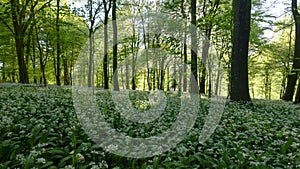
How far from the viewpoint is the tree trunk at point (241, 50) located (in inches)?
377

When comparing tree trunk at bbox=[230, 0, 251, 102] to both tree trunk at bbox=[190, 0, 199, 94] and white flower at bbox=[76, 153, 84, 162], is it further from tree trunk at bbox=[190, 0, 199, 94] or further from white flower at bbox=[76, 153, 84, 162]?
white flower at bbox=[76, 153, 84, 162]

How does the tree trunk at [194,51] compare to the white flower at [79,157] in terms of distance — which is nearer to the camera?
the white flower at [79,157]

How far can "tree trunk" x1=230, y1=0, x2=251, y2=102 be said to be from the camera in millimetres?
9586

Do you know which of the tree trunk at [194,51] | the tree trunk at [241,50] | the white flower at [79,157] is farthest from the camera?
the tree trunk at [194,51]

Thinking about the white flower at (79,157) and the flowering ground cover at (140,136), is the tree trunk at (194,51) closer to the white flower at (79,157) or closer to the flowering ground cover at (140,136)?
the flowering ground cover at (140,136)

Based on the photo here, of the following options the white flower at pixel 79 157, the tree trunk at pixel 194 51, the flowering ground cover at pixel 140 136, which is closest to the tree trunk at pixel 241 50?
the tree trunk at pixel 194 51

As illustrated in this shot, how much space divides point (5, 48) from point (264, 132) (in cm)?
2778

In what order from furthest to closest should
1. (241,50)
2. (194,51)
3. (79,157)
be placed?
(194,51) < (241,50) < (79,157)

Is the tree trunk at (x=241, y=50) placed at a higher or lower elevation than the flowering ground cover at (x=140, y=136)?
higher

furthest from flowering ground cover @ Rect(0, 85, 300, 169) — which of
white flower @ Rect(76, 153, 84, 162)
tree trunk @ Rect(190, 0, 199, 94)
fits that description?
tree trunk @ Rect(190, 0, 199, 94)

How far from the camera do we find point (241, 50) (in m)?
9.66

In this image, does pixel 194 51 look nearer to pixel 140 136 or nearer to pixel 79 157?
pixel 140 136

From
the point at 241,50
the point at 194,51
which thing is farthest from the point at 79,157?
the point at 194,51

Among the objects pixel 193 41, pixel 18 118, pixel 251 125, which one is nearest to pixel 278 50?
pixel 193 41
